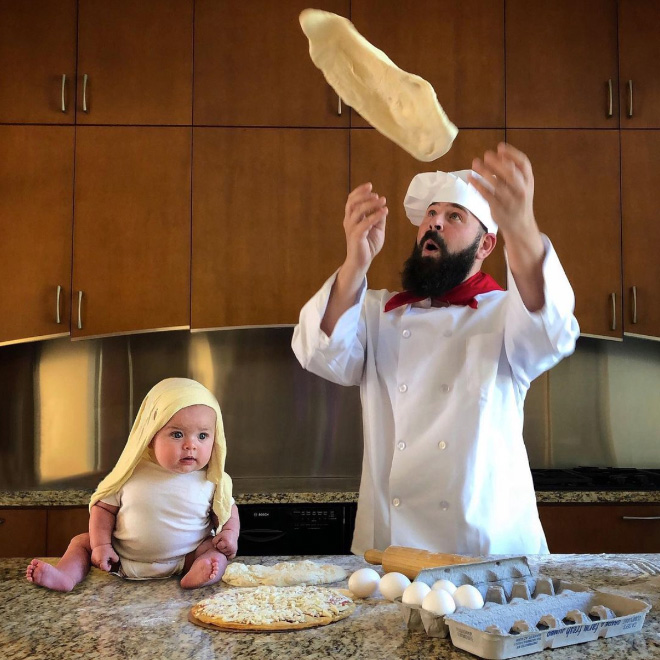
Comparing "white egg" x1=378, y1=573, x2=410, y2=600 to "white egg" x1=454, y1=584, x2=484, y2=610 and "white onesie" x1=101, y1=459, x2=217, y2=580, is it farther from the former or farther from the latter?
"white onesie" x1=101, y1=459, x2=217, y2=580

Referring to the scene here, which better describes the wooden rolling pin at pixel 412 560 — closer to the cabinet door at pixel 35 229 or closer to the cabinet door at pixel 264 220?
the cabinet door at pixel 264 220

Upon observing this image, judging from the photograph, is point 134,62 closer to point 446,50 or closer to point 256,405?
point 446,50

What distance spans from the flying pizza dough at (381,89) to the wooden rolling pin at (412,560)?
30.0 inches

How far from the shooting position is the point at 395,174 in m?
2.94

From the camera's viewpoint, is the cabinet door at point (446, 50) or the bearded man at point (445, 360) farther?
the cabinet door at point (446, 50)

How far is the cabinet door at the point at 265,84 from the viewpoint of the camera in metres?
2.96

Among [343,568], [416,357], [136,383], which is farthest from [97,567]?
[136,383]

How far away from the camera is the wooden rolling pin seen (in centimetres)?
120

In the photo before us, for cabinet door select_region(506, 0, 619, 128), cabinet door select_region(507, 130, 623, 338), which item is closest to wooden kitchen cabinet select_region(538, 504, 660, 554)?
cabinet door select_region(507, 130, 623, 338)

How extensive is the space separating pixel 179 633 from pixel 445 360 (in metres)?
1.04

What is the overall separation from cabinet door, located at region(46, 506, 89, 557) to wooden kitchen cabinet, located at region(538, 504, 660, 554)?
152 centimetres

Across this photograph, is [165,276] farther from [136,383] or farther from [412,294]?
[412,294]

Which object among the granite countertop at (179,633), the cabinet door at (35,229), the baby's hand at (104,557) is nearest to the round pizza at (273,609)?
the granite countertop at (179,633)

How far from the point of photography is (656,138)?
2.97m
